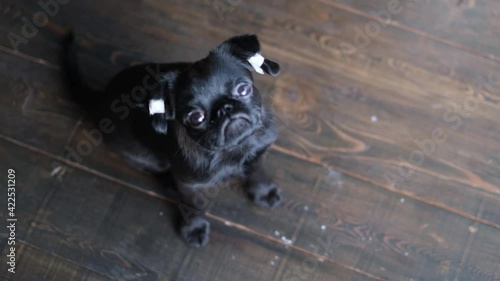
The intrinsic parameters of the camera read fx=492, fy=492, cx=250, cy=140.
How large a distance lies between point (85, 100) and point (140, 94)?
444 mm

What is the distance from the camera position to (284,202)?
2.13 metres

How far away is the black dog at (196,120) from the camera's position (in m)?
1.53

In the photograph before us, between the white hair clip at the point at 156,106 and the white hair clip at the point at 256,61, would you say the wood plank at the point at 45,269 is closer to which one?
the white hair clip at the point at 156,106

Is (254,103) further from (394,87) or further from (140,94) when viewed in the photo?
(394,87)

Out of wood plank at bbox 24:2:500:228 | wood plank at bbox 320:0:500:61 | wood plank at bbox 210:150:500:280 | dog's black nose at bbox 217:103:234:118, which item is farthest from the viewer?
wood plank at bbox 320:0:500:61

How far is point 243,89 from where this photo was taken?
1.55m

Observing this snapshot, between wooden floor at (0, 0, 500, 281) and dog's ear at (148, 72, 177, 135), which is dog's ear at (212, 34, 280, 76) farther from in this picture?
wooden floor at (0, 0, 500, 281)

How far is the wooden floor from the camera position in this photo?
6.79 ft

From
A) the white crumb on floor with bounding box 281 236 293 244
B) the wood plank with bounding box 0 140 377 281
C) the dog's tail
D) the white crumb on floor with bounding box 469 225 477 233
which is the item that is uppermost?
the white crumb on floor with bounding box 469 225 477 233

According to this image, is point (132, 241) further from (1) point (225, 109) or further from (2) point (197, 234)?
(1) point (225, 109)

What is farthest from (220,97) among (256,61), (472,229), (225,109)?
(472,229)

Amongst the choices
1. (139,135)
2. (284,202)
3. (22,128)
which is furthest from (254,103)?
(22,128)

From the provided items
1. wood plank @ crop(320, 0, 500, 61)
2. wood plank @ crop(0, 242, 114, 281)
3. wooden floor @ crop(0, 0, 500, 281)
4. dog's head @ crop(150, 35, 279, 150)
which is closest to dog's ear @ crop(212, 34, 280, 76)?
dog's head @ crop(150, 35, 279, 150)

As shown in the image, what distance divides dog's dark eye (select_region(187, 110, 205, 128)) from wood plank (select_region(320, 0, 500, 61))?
118 cm
